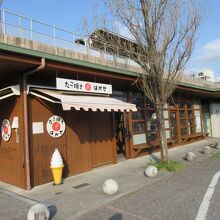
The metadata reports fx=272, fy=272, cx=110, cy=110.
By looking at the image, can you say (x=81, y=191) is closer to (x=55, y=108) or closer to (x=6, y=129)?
(x=55, y=108)

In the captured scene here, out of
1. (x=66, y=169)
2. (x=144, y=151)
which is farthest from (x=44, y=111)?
(x=144, y=151)

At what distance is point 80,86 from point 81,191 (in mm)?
3251

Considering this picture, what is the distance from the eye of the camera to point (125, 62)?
37.2 ft

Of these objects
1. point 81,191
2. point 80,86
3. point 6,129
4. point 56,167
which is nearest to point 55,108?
point 80,86

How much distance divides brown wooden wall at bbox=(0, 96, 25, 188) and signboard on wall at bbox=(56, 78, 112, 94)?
4.10 ft

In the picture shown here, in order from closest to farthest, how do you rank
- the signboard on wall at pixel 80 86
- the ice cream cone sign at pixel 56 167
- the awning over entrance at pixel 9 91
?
the awning over entrance at pixel 9 91 < the ice cream cone sign at pixel 56 167 < the signboard on wall at pixel 80 86

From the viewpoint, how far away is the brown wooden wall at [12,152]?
25.6 ft

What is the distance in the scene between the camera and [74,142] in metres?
9.16

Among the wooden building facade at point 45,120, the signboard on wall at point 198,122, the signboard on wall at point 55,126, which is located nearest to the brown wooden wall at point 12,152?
the wooden building facade at point 45,120

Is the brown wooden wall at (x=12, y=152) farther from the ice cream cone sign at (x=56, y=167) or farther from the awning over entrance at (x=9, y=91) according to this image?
the ice cream cone sign at (x=56, y=167)

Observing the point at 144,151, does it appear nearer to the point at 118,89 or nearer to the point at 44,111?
the point at 118,89

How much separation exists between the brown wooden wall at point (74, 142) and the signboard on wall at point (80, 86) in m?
0.85

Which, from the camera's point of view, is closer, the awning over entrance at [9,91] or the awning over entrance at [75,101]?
the awning over entrance at [75,101]

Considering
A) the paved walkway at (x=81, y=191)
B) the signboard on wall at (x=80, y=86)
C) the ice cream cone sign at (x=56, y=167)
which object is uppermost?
the signboard on wall at (x=80, y=86)
